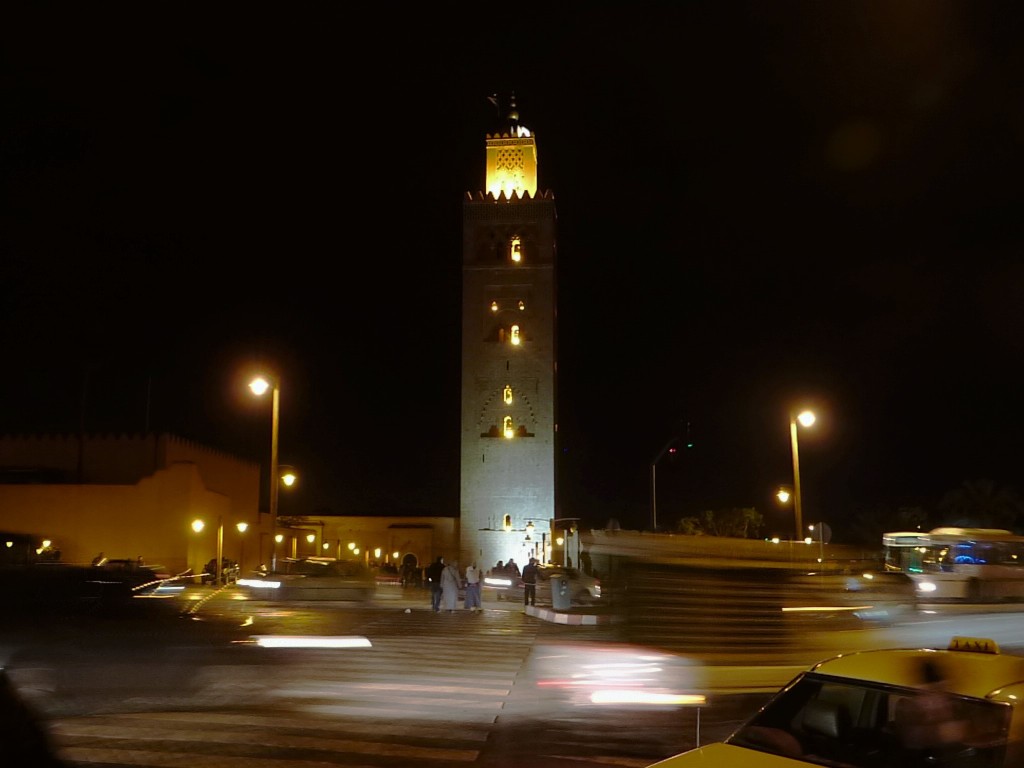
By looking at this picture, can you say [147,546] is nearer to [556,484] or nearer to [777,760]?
[556,484]

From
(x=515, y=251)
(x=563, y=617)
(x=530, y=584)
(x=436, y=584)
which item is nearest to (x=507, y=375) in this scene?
(x=515, y=251)

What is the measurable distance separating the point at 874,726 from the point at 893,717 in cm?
10

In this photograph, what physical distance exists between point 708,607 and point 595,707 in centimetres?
324

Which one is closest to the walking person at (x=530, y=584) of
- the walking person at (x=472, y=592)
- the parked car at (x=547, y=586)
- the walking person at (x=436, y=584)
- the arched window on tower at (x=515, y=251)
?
the parked car at (x=547, y=586)

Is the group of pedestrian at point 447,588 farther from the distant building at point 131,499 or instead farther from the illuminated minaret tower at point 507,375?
the illuminated minaret tower at point 507,375

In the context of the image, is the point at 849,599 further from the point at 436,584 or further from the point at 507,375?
the point at 507,375

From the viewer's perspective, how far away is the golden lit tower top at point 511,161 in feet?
235

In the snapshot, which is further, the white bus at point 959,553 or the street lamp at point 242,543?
the street lamp at point 242,543

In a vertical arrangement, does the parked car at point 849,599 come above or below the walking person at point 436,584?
above

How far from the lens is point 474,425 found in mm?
66750

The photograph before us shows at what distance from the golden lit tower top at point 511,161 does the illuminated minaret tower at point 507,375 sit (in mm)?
2431

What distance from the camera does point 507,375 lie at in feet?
220

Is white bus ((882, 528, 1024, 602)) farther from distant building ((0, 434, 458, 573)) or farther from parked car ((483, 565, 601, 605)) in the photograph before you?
distant building ((0, 434, 458, 573))

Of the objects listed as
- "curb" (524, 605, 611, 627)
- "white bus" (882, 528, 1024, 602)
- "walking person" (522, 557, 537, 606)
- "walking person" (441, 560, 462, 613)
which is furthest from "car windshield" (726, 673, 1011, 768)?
"walking person" (522, 557, 537, 606)
